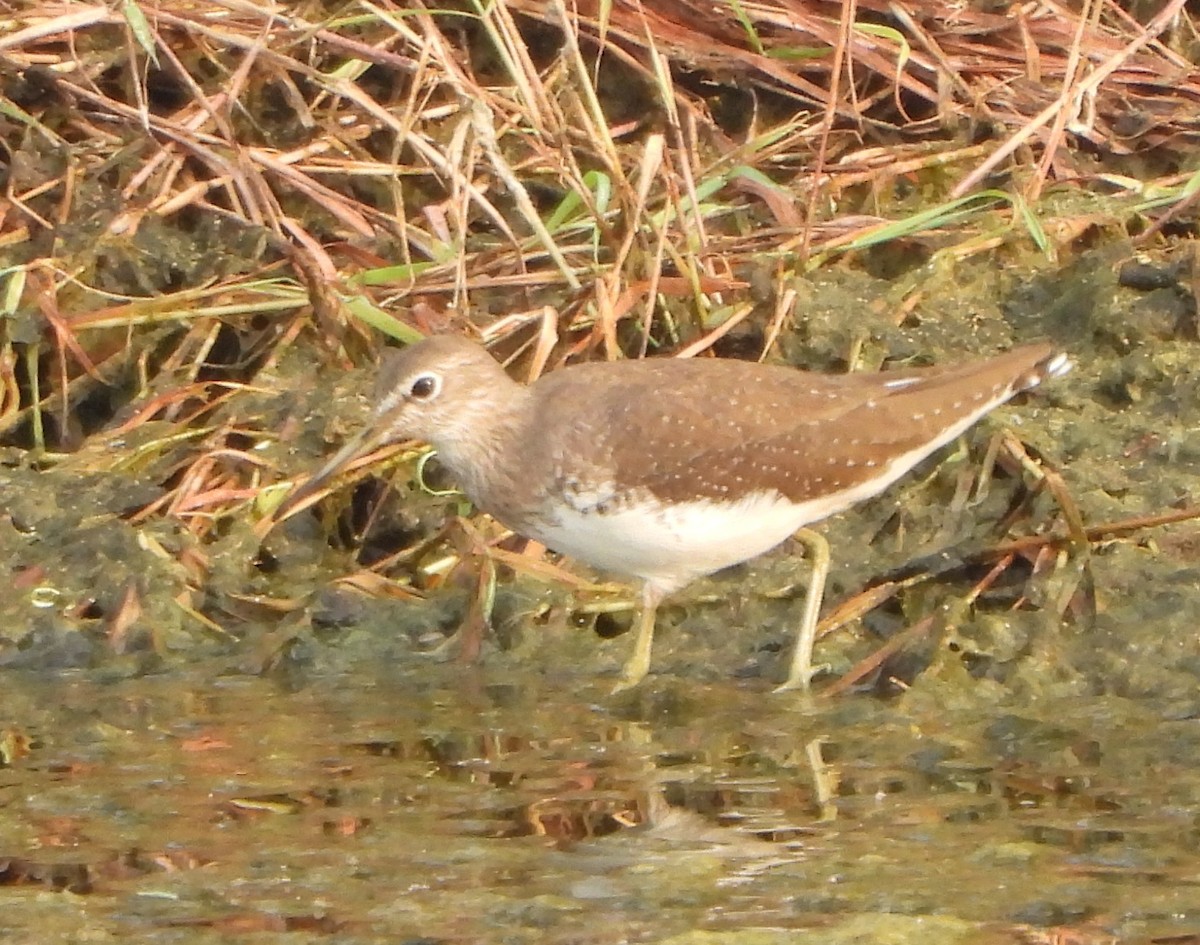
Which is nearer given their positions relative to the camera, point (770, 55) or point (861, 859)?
point (861, 859)

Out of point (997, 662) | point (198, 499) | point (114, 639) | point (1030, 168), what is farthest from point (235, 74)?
point (997, 662)

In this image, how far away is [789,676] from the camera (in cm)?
499

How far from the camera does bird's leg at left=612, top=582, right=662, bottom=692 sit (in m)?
5.01

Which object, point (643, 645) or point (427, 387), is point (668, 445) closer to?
point (643, 645)

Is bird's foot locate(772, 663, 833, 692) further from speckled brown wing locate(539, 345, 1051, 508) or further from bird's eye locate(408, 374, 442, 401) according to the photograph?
bird's eye locate(408, 374, 442, 401)

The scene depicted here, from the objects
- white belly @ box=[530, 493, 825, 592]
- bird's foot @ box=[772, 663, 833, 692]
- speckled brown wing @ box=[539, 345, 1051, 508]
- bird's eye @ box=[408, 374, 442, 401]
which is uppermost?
bird's eye @ box=[408, 374, 442, 401]

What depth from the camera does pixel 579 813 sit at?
405cm

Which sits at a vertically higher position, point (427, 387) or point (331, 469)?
point (427, 387)

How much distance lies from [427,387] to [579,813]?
4.76 feet

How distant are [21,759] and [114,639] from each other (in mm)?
841

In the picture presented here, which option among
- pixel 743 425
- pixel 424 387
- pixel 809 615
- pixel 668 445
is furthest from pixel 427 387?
pixel 809 615

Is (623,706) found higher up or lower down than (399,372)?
lower down

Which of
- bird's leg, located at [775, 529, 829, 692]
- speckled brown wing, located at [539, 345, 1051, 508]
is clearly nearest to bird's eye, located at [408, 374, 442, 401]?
speckled brown wing, located at [539, 345, 1051, 508]

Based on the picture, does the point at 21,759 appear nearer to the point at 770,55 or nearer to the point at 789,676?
the point at 789,676
